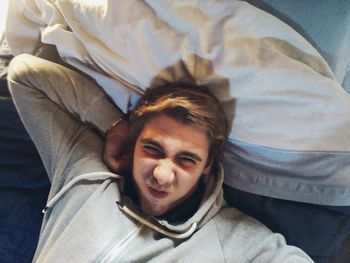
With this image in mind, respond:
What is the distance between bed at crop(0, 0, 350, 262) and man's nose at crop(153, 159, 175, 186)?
0.17 m

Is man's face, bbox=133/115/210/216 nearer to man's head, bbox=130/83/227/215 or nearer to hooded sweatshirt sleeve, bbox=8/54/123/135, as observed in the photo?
man's head, bbox=130/83/227/215

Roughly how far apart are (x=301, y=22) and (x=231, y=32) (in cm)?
12

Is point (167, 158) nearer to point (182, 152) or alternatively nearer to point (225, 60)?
point (182, 152)

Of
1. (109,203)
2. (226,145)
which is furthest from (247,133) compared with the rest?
(109,203)

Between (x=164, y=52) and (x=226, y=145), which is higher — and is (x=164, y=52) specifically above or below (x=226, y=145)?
above

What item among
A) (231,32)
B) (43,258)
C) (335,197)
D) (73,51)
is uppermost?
(231,32)

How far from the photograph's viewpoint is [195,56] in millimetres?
807

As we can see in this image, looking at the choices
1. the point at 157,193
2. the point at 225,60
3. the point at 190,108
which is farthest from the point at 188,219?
the point at 225,60

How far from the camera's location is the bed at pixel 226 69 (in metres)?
0.75

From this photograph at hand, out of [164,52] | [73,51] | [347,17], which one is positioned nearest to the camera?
[347,17]

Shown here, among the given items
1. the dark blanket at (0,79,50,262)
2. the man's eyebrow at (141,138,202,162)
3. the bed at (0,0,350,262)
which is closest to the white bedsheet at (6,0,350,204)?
the bed at (0,0,350,262)

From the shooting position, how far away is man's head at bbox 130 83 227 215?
83cm

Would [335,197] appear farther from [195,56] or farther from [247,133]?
[195,56]

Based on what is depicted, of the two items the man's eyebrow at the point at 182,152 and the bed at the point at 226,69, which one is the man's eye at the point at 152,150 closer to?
the man's eyebrow at the point at 182,152
